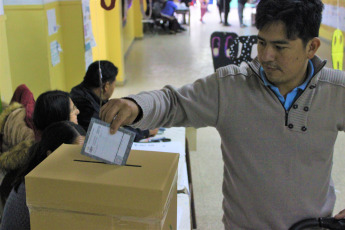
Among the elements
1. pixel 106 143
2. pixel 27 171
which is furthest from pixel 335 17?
pixel 106 143

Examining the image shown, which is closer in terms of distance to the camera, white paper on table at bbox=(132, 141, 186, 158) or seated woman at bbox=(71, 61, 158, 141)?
white paper on table at bbox=(132, 141, 186, 158)

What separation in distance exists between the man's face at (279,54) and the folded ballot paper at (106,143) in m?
0.56

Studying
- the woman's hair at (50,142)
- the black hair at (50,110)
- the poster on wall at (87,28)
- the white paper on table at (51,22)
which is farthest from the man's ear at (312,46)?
the poster on wall at (87,28)

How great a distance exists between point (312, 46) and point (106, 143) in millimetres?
779

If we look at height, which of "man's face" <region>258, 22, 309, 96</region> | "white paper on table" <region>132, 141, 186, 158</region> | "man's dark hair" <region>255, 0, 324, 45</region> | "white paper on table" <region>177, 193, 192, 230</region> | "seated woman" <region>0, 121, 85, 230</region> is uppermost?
"man's dark hair" <region>255, 0, 324, 45</region>

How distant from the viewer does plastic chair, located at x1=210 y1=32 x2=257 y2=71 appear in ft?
11.6

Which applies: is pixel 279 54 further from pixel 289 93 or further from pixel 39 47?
pixel 39 47

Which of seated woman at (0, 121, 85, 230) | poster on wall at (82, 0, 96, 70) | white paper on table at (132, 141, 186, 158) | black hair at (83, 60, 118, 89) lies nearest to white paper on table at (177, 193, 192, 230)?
white paper on table at (132, 141, 186, 158)

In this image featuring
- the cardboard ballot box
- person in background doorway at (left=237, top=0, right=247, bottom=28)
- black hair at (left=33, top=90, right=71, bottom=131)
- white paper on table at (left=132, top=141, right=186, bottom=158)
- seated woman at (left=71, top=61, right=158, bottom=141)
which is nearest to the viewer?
the cardboard ballot box

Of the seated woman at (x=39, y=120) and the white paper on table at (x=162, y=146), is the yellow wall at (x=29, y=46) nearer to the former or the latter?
the seated woman at (x=39, y=120)

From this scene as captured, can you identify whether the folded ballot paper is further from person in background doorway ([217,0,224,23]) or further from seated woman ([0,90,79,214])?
person in background doorway ([217,0,224,23])

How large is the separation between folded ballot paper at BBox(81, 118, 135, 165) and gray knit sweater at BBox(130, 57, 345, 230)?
0.83ft

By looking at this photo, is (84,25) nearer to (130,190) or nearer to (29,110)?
(29,110)

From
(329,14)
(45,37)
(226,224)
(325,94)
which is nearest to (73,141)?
(226,224)
